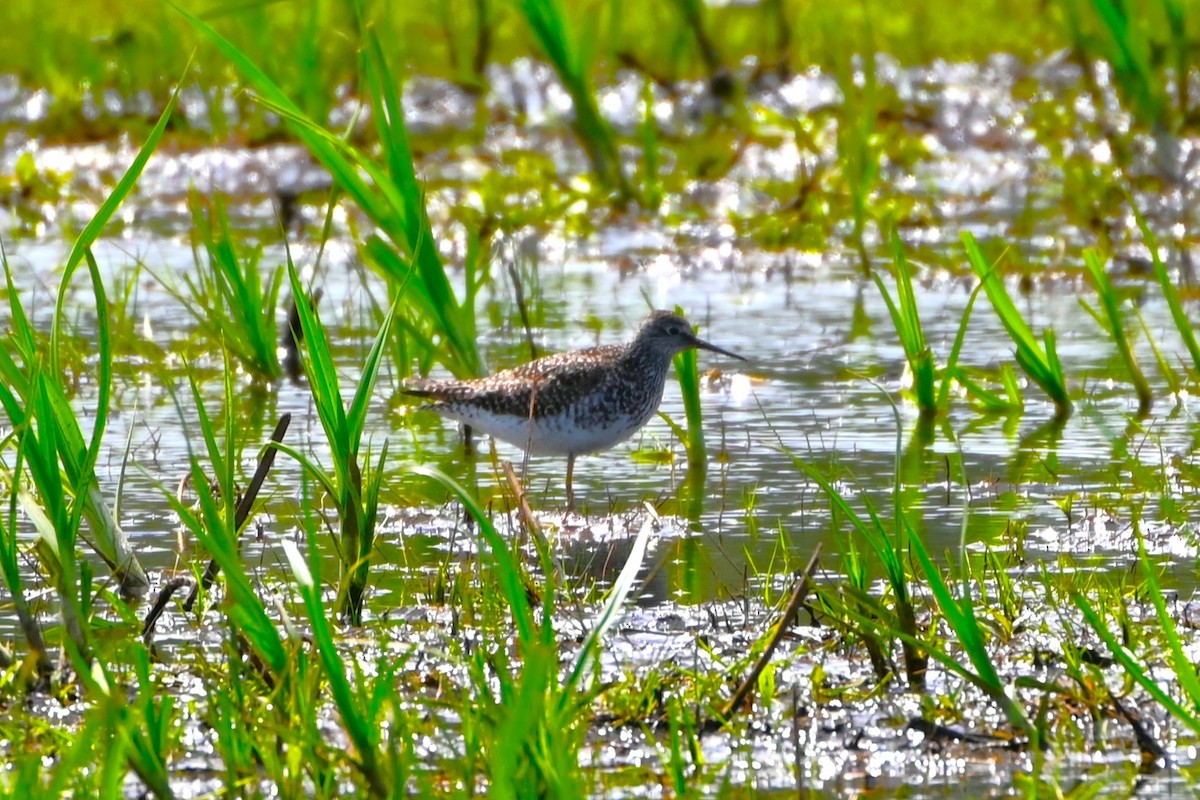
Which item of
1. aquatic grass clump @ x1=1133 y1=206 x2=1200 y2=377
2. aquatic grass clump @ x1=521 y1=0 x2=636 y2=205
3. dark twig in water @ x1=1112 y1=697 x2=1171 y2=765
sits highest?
aquatic grass clump @ x1=521 y1=0 x2=636 y2=205

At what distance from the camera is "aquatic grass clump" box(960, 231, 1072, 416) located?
23.5ft

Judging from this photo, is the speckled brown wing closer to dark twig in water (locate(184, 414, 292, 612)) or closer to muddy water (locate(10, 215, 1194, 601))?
muddy water (locate(10, 215, 1194, 601))

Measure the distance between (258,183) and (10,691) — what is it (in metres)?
9.09

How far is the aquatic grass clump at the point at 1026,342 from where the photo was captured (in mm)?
7148

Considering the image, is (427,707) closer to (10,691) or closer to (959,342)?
(10,691)

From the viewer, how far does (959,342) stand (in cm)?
707

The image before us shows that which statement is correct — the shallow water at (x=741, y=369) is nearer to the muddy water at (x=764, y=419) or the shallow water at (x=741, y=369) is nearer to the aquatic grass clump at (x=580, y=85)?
the muddy water at (x=764, y=419)

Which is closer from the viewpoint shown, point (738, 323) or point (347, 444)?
point (347, 444)

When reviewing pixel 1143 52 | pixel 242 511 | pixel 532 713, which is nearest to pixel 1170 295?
pixel 242 511

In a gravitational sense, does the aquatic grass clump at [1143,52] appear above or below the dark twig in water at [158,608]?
above

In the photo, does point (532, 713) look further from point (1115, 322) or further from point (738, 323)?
point (738, 323)

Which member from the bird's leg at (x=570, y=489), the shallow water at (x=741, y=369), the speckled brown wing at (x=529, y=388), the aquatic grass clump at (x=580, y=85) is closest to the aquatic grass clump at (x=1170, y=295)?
the shallow water at (x=741, y=369)

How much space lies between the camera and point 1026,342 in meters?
7.27

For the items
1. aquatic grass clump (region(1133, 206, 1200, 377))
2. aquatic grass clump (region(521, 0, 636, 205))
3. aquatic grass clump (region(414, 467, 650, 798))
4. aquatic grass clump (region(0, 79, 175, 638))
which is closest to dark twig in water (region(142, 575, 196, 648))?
aquatic grass clump (region(0, 79, 175, 638))
